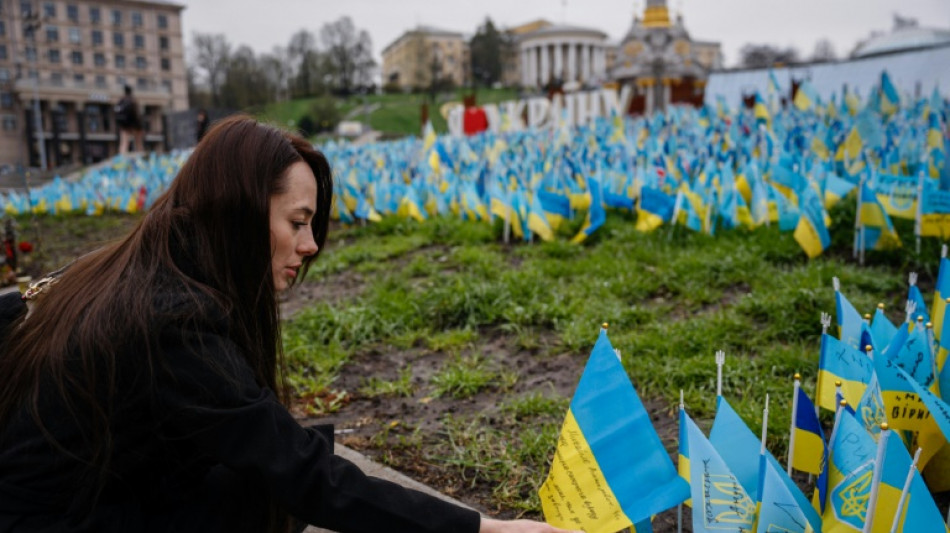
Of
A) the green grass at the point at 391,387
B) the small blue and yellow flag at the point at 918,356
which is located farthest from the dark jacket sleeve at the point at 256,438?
the green grass at the point at 391,387

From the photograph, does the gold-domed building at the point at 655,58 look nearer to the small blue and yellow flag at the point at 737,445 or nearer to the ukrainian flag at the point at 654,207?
the ukrainian flag at the point at 654,207

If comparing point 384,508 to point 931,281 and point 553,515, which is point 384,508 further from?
point 931,281

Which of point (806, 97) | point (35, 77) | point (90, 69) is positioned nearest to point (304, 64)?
point (90, 69)

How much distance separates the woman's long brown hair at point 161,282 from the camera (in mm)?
1465

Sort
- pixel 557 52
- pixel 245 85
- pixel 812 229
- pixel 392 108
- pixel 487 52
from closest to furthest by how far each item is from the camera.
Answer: pixel 812 229 → pixel 245 85 → pixel 392 108 → pixel 487 52 → pixel 557 52

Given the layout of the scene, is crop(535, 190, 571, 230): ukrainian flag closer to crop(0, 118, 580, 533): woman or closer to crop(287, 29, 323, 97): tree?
crop(0, 118, 580, 533): woman

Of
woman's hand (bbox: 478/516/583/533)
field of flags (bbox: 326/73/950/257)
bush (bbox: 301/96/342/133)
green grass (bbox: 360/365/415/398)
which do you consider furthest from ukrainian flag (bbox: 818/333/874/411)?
bush (bbox: 301/96/342/133)

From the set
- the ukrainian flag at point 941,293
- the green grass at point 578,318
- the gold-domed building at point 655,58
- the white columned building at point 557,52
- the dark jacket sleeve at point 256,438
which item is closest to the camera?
the dark jacket sleeve at point 256,438

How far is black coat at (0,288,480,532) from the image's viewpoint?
1.45 meters

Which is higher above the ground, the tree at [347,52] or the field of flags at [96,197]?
the tree at [347,52]

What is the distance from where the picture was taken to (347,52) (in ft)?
241

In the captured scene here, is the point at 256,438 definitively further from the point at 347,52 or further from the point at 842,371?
the point at 347,52

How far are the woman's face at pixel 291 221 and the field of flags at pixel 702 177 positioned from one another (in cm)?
395

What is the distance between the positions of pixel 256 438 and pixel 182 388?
0.57 ft
